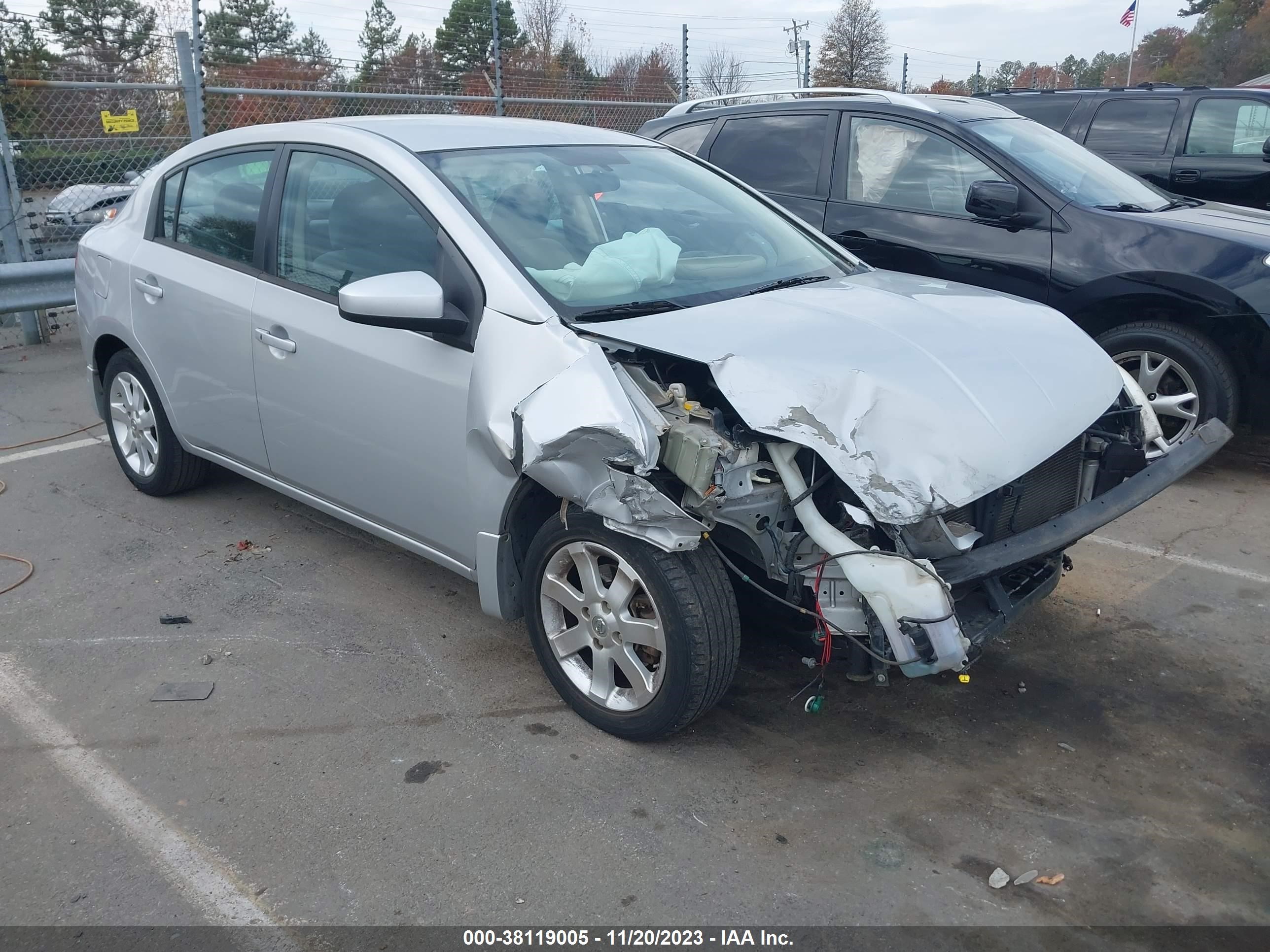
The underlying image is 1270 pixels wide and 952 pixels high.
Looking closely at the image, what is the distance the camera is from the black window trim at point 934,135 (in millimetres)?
5688

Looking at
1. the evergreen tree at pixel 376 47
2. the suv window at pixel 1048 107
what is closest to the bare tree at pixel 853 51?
the evergreen tree at pixel 376 47

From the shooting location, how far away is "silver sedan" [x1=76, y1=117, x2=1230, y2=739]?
9.36 ft

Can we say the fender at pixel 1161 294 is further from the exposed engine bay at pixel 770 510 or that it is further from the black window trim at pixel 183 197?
the black window trim at pixel 183 197

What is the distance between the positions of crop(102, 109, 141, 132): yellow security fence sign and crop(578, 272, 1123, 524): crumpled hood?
762cm

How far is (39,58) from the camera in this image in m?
10.5

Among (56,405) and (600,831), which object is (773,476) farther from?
(56,405)

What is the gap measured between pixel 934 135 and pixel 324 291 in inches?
150

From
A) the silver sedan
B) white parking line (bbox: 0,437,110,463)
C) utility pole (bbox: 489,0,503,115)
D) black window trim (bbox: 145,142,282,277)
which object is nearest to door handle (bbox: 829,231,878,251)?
the silver sedan

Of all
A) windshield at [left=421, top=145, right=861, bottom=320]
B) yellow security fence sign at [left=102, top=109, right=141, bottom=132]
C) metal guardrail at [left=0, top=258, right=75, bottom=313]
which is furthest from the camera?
yellow security fence sign at [left=102, top=109, right=141, bottom=132]

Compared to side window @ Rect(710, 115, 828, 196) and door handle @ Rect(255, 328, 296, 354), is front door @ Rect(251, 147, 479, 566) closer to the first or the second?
door handle @ Rect(255, 328, 296, 354)

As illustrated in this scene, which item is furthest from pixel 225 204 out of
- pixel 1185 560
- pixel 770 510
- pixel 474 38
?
pixel 474 38

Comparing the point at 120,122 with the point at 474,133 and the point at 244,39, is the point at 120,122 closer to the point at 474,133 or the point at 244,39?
the point at 244,39

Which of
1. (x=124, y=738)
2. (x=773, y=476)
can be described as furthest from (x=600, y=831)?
(x=124, y=738)

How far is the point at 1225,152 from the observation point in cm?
836
